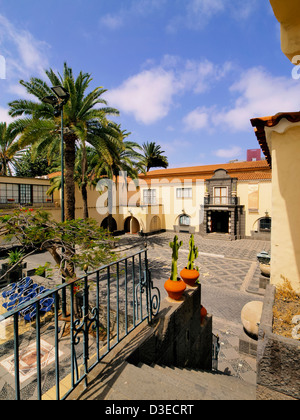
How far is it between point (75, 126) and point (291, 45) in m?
9.69

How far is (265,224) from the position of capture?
21984 millimetres

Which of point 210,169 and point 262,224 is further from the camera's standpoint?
point 210,169

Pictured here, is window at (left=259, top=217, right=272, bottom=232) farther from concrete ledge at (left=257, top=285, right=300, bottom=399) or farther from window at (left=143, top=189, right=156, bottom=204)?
concrete ledge at (left=257, top=285, right=300, bottom=399)

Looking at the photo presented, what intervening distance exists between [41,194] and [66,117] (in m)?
11.4

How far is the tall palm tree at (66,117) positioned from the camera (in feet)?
34.2

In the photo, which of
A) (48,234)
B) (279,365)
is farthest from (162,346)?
(48,234)

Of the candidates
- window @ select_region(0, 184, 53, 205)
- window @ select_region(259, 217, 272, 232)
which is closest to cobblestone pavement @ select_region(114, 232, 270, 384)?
window @ select_region(259, 217, 272, 232)

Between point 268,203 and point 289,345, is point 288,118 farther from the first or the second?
point 268,203

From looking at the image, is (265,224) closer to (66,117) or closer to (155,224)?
(155,224)

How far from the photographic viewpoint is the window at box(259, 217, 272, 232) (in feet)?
71.0

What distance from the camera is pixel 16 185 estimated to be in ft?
58.6

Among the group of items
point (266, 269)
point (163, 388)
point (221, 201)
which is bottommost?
point (266, 269)

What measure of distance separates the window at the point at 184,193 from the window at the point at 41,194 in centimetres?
1495

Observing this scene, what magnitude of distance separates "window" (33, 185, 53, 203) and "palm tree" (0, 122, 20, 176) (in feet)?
11.6
